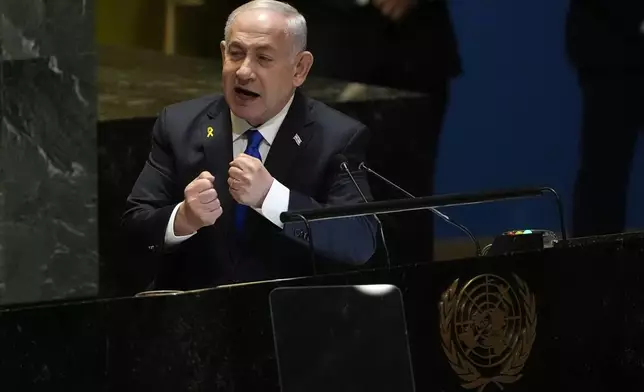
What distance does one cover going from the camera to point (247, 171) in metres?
2.83

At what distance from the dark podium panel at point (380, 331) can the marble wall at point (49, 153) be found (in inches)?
44.0

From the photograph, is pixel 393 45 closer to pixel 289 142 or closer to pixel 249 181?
pixel 289 142

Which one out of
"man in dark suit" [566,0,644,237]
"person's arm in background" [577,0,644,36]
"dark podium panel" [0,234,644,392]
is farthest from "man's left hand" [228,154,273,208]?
"person's arm in background" [577,0,644,36]

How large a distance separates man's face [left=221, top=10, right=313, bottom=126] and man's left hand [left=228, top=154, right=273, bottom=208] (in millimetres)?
183

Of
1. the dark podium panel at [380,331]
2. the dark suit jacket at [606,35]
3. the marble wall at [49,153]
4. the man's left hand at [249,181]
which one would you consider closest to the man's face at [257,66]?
the man's left hand at [249,181]

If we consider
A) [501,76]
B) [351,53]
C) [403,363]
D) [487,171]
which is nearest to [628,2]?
[501,76]

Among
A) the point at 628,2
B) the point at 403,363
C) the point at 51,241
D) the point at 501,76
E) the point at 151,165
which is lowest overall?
Answer: the point at 403,363

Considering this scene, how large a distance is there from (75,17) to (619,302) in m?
1.80

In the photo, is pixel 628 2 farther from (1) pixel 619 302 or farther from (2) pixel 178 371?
(2) pixel 178 371

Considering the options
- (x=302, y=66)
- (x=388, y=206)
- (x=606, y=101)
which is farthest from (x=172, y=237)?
(x=606, y=101)

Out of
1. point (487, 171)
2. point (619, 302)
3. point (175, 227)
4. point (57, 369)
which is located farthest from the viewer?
point (487, 171)

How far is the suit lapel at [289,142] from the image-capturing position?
116 inches

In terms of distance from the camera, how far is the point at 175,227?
2.88 m

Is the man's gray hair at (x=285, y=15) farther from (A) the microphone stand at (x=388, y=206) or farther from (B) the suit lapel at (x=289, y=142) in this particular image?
(A) the microphone stand at (x=388, y=206)
